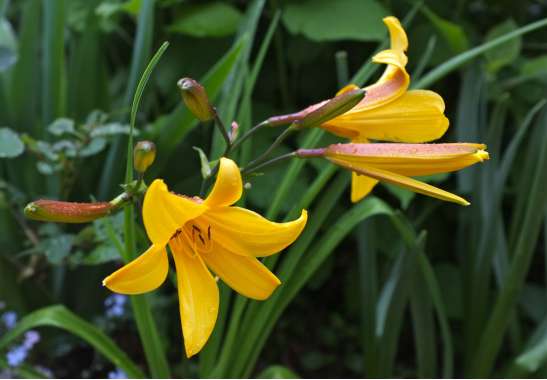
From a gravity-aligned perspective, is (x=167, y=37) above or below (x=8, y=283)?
above

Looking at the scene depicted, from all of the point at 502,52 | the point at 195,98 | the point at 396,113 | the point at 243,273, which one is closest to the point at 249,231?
the point at 243,273

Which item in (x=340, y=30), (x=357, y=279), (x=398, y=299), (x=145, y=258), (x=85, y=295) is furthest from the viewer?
(x=357, y=279)

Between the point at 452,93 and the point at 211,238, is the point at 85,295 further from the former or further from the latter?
the point at 452,93

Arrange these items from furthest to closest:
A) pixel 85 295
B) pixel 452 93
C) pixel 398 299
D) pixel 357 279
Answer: pixel 452 93, pixel 357 279, pixel 85 295, pixel 398 299

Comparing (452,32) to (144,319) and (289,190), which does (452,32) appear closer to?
(289,190)

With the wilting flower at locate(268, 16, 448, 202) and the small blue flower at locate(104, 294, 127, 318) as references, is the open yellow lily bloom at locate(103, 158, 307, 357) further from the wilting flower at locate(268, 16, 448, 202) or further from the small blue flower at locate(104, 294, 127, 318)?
the small blue flower at locate(104, 294, 127, 318)

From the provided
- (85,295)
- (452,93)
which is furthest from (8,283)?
(452,93)

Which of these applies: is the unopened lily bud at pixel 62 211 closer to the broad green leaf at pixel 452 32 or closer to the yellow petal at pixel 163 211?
the yellow petal at pixel 163 211
